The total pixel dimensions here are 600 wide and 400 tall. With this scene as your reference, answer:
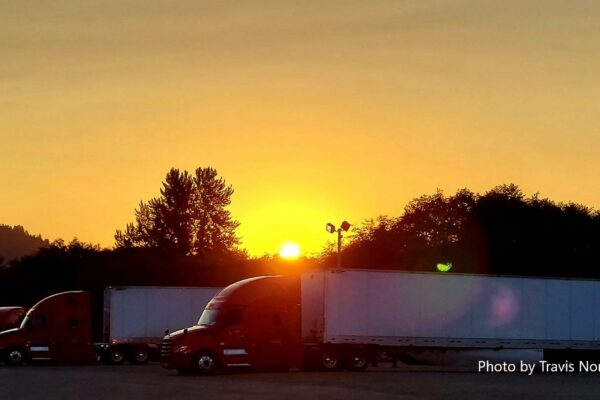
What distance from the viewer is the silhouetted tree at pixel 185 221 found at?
122 metres

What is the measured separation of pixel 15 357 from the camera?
44.8 m

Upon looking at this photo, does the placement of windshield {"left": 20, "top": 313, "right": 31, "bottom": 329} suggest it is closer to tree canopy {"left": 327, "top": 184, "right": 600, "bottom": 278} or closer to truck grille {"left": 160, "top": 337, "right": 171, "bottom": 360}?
truck grille {"left": 160, "top": 337, "right": 171, "bottom": 360}

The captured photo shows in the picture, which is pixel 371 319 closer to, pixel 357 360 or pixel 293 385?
pixel 357 360

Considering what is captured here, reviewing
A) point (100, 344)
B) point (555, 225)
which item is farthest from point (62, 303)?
point (555, 225)

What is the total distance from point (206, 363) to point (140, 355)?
43.3ft

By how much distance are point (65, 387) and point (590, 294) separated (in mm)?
21696

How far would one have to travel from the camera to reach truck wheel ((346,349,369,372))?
127 feet

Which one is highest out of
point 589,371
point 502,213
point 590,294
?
point 502,213

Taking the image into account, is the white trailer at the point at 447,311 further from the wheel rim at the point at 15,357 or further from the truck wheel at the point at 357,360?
the wheel rim at the point at 15,357

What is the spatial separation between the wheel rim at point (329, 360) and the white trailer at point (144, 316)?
1070 cm

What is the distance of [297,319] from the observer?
3834 cm

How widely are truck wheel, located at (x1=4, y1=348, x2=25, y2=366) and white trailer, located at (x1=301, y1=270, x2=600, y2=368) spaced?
44.4 feet

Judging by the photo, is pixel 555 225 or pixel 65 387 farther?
pixel 555 225

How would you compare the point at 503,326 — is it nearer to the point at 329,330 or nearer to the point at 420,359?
Answer: the point at 420,359
